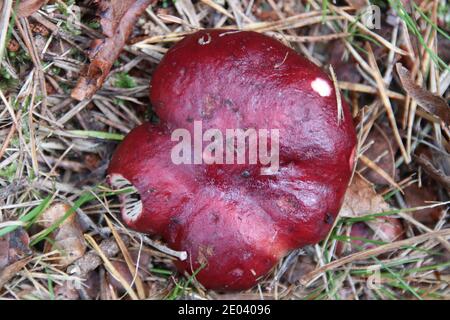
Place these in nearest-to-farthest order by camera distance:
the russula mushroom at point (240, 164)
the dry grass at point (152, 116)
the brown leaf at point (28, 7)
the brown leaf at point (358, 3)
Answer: the russula mushroom at point (240, 164) < the brown leaf at point (28, 7) < the dry grass at point (152, 116) < the brown leaf at point (358, 3)

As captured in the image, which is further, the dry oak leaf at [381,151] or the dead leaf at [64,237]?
the dry oak leaf at [381,151]

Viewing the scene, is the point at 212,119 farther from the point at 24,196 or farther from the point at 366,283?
the point at 366,283

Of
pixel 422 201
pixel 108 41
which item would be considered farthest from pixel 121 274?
pixel 422 201

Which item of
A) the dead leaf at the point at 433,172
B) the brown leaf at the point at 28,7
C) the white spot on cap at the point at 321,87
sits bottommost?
the dead leaf at the point at 433,172

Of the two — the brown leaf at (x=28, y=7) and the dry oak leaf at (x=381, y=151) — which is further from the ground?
the brown leaf at (x=28, y=7)

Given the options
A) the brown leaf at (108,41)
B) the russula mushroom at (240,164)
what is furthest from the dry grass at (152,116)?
the russula mushroom at (240,164)

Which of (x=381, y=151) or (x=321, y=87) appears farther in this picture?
(x=381, y=151)

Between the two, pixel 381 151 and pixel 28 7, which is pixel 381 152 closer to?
pixel 381 151

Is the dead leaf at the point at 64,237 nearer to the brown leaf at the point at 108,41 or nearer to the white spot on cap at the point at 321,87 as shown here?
the brown leaf at the point at 108,41
